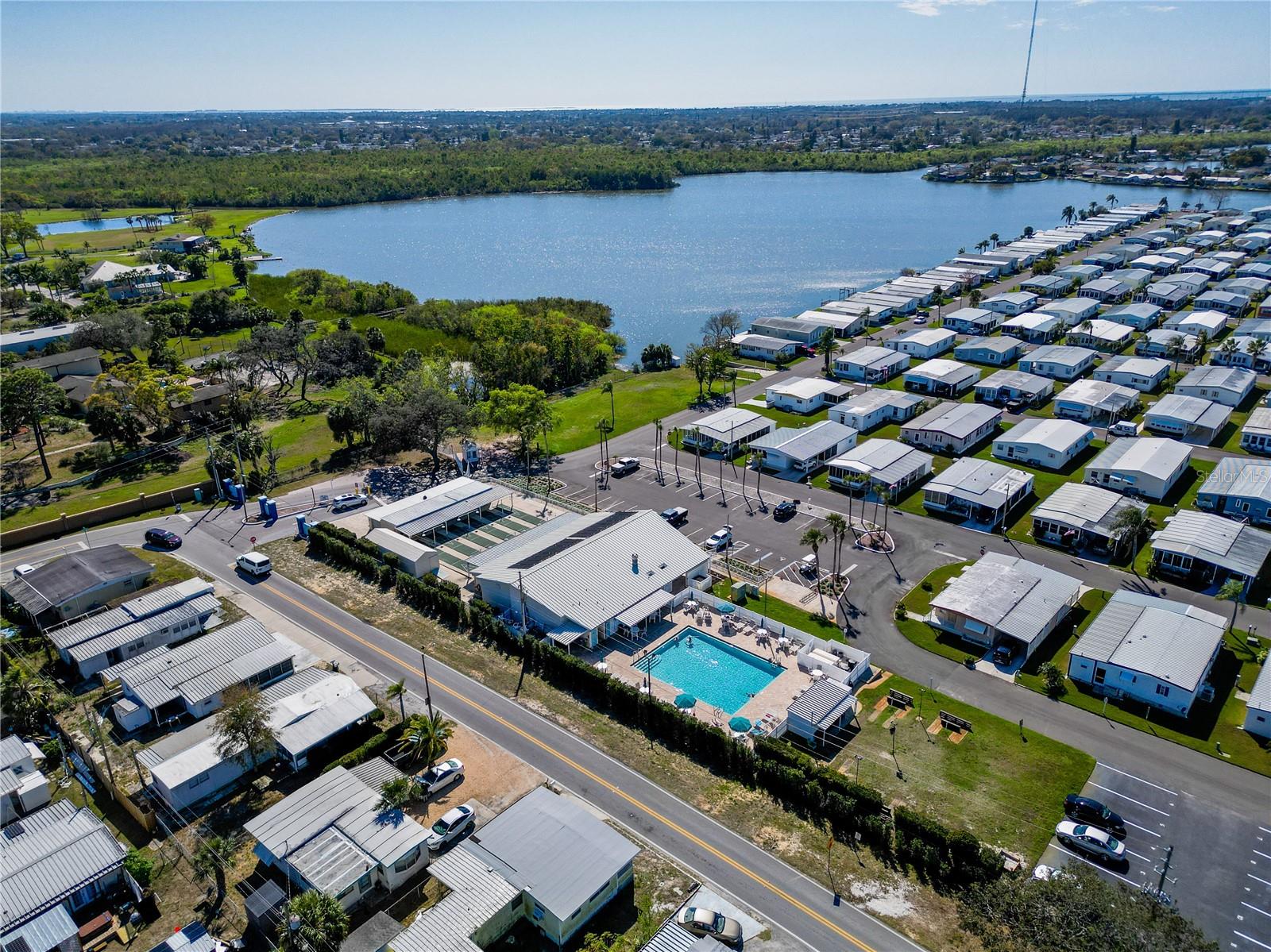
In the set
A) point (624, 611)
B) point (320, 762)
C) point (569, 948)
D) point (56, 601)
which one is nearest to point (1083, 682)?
point (624, 611)

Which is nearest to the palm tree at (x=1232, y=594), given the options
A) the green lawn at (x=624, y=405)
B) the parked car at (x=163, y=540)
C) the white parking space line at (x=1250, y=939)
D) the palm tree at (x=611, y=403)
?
the white parking space line at (x=1250, y=939)

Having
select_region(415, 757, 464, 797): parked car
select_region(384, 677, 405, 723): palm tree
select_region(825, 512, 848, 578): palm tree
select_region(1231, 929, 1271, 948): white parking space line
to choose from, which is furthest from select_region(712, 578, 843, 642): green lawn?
select_region(1231, 929, 1271, 948): white parking space line

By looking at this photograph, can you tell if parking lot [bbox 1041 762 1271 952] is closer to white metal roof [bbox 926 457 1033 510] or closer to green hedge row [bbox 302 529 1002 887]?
green hedge row [bbox 302 529 1002 887]

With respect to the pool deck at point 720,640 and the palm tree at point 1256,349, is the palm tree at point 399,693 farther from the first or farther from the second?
the palm tree at point 1256,349

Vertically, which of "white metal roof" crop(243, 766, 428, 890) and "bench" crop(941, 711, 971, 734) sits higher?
"white metal roof" crop(243, 766, 428, 890)

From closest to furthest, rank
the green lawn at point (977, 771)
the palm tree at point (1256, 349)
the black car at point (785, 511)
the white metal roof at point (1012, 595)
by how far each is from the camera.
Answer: the green lawn at point (977, 771)
the white metal roof at point (1012, 595)
the black car at point (785, 511)
the palm tree at point (1256, 349)

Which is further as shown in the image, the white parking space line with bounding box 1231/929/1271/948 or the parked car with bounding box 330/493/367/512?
the parked car with bounding box 330/493/367/512
